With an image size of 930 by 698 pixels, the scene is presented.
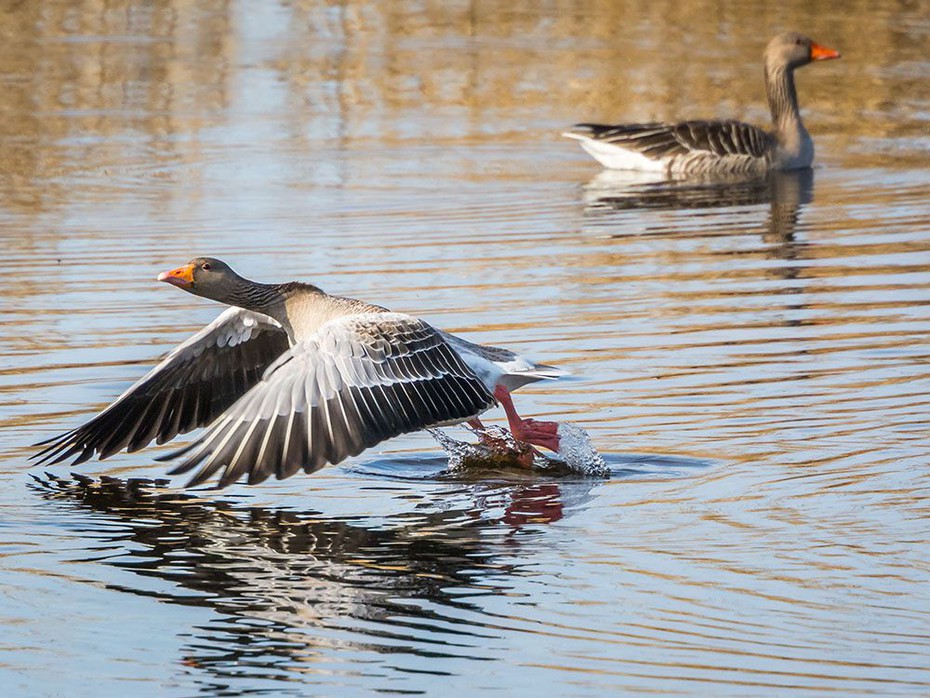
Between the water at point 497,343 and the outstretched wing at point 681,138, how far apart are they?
455 mm

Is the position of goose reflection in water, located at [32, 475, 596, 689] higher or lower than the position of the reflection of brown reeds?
lower

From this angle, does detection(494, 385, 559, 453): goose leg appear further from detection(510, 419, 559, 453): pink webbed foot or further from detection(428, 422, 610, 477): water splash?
detection(428, 422, 610, 477): water splash

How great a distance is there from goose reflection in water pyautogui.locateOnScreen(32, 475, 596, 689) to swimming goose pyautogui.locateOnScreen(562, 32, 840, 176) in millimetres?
9824

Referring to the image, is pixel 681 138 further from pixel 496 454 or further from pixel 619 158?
pixel 496 454

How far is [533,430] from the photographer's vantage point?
8969 mm

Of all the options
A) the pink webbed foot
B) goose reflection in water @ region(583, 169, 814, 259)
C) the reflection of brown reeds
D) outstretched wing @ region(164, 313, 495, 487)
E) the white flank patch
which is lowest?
the pink webbed foot

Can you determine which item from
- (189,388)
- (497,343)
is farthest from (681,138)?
(189,388)

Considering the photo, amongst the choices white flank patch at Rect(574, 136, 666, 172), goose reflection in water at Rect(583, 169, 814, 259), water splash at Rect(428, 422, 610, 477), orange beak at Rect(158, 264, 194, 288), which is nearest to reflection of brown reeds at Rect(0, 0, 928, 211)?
white flank patch at Rect(574, 136, 666, 172)

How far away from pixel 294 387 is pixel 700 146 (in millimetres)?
11009

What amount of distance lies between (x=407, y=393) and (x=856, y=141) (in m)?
12.7

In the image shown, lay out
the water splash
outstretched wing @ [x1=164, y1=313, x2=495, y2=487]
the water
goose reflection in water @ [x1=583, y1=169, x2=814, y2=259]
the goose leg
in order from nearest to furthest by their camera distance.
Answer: the water, outstretched wing @ [x1=164, y1=313, x2=495, y2=487], the goose leg, the water splash, goose reflection in water @ [x1=583, y1=169, x2=814, y2=259]

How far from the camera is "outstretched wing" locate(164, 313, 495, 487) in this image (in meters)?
7.88

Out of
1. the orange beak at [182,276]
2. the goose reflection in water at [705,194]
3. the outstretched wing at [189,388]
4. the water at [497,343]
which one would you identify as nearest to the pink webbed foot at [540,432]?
the water at [497,343]

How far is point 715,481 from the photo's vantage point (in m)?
8.50
